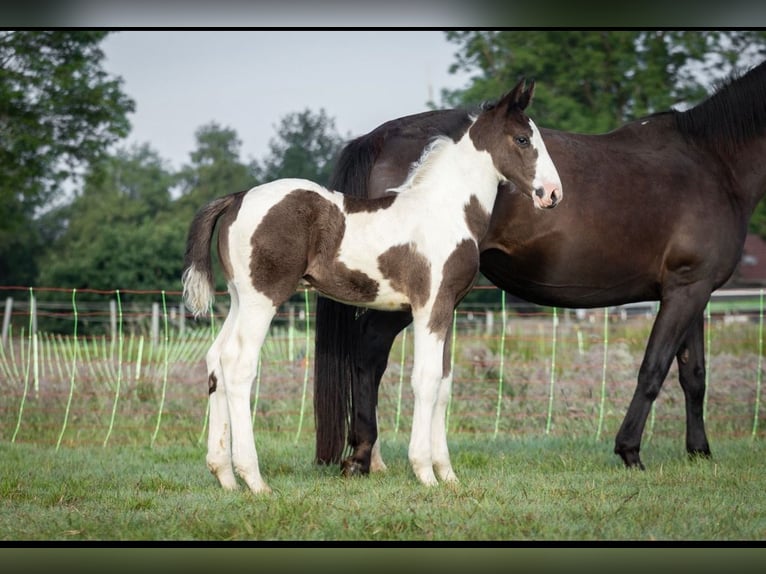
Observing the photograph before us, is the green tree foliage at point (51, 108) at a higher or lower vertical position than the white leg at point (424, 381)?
higher

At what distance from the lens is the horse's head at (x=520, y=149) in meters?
5.75

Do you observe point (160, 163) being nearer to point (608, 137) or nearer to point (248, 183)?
point (248, 183)

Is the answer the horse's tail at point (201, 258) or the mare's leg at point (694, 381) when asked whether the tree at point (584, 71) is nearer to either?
the mare's leg at point (694, 381)

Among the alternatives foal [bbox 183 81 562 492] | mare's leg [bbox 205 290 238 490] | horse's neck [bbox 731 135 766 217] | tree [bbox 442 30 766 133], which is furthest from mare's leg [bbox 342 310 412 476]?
tree [bbox 442 30 766 133]

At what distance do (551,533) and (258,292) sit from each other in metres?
2.15

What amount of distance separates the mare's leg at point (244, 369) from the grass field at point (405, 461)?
24cm

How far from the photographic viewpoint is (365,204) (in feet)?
18.8

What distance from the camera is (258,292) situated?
5469mm

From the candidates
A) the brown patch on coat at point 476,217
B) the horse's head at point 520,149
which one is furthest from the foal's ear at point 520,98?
the brown patch on coat at point 476,217

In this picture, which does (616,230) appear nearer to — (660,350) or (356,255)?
(660,350)

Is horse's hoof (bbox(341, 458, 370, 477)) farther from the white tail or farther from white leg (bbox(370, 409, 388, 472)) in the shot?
the white tail

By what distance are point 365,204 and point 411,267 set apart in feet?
1.62

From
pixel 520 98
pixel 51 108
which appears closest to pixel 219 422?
pixel 520 98
